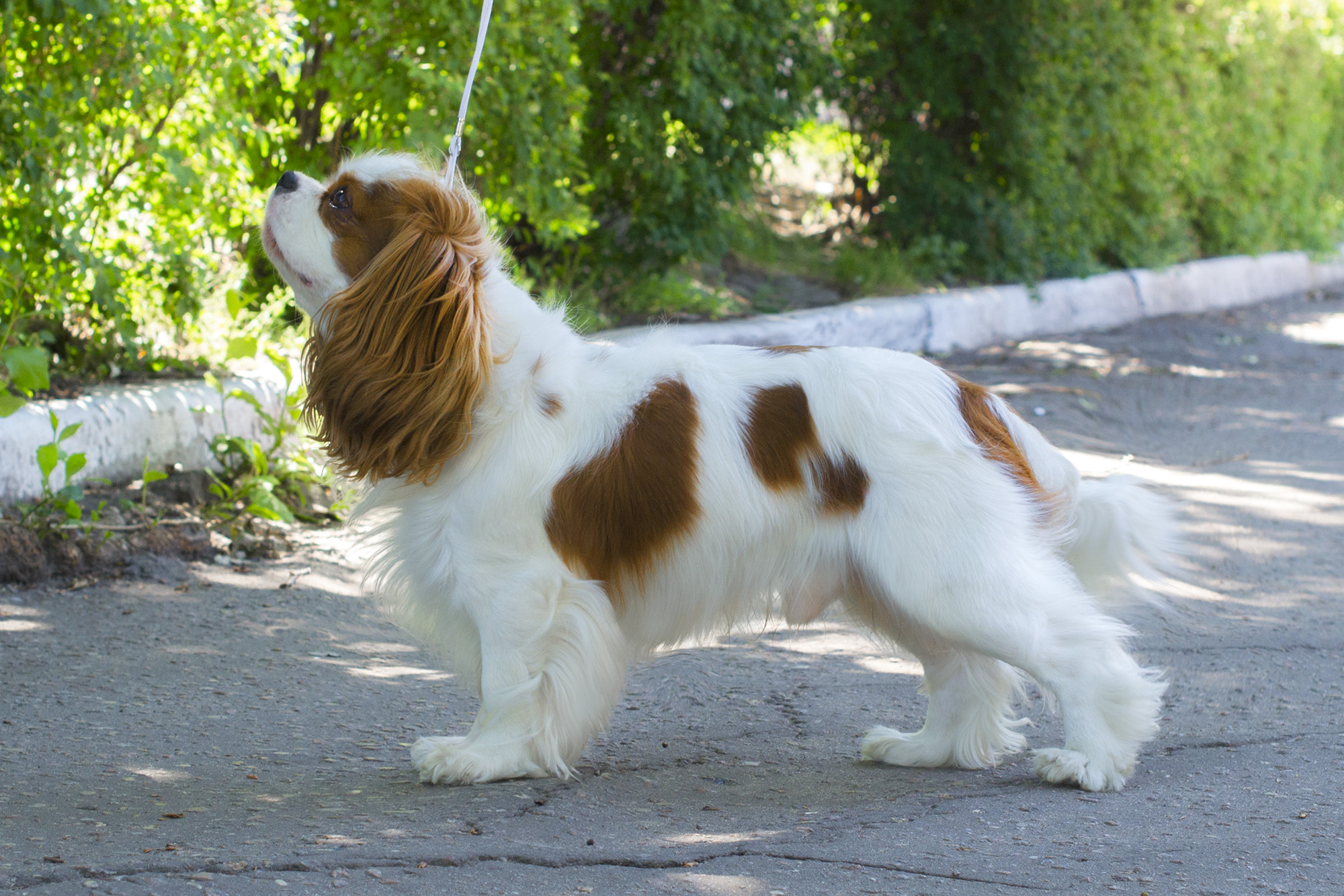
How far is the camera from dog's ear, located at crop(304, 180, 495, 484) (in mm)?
2883

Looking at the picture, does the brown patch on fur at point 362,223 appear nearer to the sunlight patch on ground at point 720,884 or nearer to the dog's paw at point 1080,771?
→ the sunlight patch on ground at point 720,884

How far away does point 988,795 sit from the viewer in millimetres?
2979

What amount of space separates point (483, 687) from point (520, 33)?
4.21m

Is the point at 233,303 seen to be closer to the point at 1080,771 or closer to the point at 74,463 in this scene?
the point at 74,463

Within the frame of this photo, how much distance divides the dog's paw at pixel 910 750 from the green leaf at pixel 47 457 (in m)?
2.86

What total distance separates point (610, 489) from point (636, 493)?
0.19 feet

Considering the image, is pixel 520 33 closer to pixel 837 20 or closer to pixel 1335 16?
pixel 837 20

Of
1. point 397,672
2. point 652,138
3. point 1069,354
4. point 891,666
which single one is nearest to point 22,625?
point 397,672

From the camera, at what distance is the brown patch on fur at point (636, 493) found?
2928 mm

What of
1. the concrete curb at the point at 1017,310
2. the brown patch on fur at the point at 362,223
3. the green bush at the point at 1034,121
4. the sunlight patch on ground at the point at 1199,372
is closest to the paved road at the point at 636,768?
the brown patch on fur at the point at 362,223

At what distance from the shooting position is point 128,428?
486cm

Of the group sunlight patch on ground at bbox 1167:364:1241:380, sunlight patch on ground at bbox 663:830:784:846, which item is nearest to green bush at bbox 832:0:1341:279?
sunlight patch on ground at bbox 1167:364:1241:380

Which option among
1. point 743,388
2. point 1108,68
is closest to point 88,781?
point 743,388

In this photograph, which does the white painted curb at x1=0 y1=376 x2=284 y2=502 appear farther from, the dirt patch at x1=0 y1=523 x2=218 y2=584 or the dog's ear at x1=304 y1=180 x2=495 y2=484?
the dog's ear at x1=304 y1=180 x2=495 y2=484
